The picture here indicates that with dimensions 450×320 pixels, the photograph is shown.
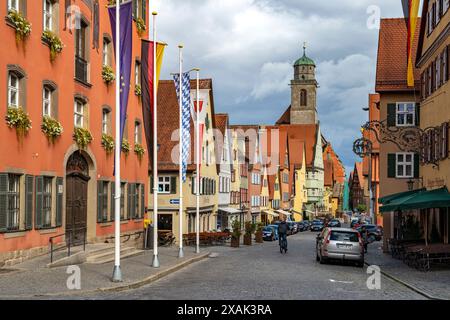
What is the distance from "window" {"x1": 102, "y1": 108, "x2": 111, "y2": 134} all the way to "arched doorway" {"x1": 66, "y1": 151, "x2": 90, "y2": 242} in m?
2.81

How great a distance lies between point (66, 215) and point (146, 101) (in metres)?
5.41

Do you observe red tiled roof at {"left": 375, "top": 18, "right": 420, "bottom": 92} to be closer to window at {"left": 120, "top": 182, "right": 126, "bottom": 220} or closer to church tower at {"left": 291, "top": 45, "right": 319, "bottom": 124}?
window at {"left": 120, "top": 182, "right": 126, "bottom": 220}

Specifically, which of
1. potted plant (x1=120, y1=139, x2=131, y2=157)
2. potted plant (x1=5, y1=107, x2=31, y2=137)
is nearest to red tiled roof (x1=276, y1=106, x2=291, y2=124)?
potted plant (x1=120, y1=139, x2=131, y2=157)

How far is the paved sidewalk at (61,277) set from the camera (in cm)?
1638

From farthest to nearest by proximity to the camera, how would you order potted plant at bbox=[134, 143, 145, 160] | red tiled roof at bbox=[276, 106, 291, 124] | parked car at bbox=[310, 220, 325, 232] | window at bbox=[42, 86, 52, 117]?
red tiled roof at bbox=[276, 106, 291, 124] < parked car at bbox=[310, 220, 325, 232] < potted plant at bbox=[134, 143, 145, 160] < window at bbox=[42, 86, 52, 117]

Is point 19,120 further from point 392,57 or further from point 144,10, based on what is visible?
point 392,57

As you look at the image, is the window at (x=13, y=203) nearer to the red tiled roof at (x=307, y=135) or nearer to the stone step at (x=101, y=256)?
the stone step at (x=101, y=256)

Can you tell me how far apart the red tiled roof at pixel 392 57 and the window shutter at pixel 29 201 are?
22034 mm

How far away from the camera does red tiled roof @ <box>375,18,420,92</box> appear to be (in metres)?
38.5

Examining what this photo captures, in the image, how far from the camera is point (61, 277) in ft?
63.3

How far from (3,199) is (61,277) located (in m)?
3.05

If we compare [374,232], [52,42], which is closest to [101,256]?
[52,42]

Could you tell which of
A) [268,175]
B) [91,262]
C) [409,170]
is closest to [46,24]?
[91,262]

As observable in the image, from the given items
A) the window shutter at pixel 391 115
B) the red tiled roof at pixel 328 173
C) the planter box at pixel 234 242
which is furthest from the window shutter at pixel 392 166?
the red tiled roof at pixel 328 173
